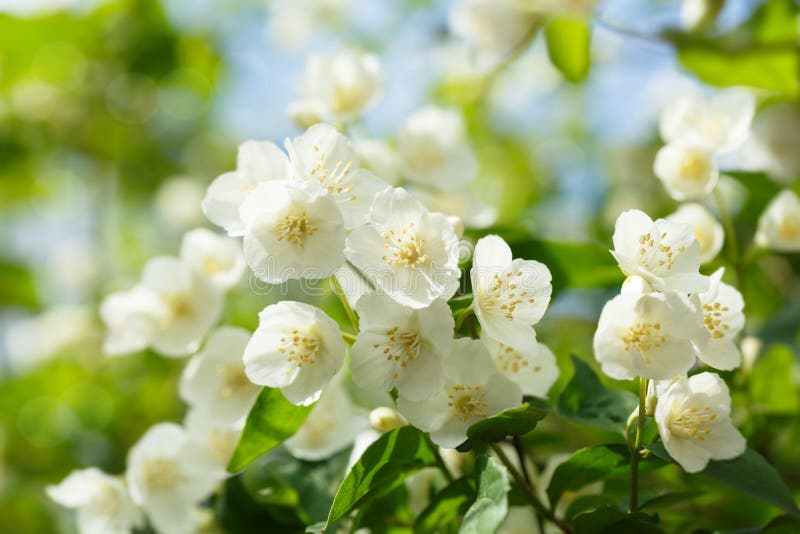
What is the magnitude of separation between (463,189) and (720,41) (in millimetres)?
695

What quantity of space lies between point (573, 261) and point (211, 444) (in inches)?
29.7

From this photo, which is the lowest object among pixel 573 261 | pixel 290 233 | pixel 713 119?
pixel 573 261

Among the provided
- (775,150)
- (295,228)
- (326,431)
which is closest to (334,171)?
(295,228)

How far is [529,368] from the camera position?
1.24m

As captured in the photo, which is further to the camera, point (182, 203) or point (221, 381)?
point (182, 203)

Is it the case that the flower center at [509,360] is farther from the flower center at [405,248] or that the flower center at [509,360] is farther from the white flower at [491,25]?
the white flower at [491,25]

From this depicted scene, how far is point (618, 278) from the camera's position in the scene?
5.34 feet

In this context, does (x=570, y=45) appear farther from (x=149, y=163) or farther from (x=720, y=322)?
(x=149, y=163)

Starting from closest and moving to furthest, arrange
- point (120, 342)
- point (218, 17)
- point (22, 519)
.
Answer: point (120, 342)
point (22, 519)
point (218, 17)

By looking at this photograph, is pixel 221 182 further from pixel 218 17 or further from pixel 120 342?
pixel 218 17

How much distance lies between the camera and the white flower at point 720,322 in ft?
A: 3.67

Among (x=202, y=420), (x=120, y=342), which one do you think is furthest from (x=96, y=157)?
Answer: (x=202, y=420)

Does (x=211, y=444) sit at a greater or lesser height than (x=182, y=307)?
lesser

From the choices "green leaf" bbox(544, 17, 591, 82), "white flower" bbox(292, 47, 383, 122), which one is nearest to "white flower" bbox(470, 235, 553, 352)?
"white flower" bbox(292, 47, 383, 122)
